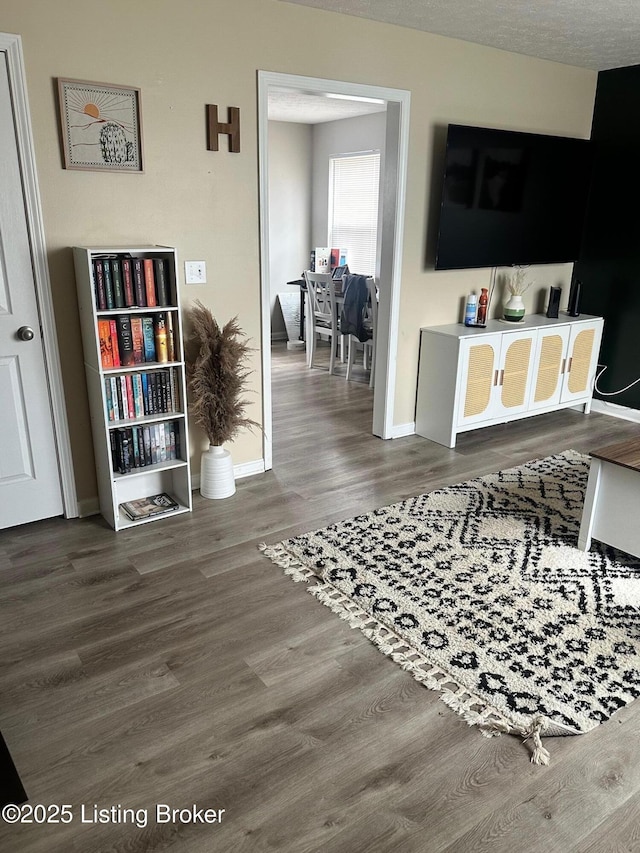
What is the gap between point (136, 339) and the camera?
9.95ft

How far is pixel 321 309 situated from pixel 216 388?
10.4 feet

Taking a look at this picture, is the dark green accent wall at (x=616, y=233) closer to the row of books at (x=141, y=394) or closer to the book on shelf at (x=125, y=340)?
the row of books at (x=141, y=394)

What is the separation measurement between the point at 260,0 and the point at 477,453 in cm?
282

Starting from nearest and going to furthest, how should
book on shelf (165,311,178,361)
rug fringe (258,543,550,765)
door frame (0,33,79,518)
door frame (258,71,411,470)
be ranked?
1. rug fringe (258,543,550,765)
2. door frame (0,33,79,518)
3. book on shelf (165,311,178,361)
4. door frame (258,71,411,470)

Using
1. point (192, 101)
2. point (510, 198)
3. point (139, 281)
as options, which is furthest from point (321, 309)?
point (139, 281)

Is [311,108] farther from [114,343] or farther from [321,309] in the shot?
[114,343]

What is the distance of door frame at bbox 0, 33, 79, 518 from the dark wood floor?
0.35 meters

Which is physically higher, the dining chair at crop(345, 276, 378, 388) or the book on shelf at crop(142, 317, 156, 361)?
the book on shelf at crop(142, 317, 156, 361)

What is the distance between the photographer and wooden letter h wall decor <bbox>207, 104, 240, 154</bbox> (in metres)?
3.16

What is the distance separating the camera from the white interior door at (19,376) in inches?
108

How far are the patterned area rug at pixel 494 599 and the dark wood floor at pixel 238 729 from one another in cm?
9

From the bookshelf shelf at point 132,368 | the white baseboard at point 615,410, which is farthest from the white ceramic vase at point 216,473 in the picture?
the white baseboard at point 615,410

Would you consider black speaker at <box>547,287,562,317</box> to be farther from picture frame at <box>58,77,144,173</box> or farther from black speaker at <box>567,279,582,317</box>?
picture frame at <box>58,77,144,173</box>

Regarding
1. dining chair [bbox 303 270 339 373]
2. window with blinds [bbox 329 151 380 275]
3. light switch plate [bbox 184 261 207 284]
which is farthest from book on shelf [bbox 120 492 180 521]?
window with blinds [bbox 329 151 380 275]
